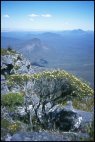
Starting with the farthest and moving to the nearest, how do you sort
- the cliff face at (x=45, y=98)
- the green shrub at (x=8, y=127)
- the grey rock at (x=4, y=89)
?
the grey rock at (x=4, y=89)
the cliff face at (x=45, y=98)
the green shrub at (x=8, y=127)

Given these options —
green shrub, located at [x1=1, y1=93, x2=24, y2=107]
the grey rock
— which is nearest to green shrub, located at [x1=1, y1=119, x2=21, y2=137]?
green shrub, located at [x1=1, y1=93, x2=24, y2=107]

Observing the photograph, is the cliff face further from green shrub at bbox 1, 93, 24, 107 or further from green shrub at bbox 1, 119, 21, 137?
green shrub at bbox 1, 119, 21, 137

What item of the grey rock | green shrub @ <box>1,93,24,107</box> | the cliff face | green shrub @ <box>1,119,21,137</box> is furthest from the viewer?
the grey rock

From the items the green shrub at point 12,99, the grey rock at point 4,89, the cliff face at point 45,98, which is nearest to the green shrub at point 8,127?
the green shrub at point 12,99

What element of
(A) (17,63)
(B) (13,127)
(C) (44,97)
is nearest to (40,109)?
(C) (44,97)

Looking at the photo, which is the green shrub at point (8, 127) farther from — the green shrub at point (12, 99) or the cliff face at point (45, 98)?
the cliff face at point (45, 98)

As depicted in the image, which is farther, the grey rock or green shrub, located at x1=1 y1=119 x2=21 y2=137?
the grey rock

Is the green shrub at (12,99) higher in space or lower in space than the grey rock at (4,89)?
lower

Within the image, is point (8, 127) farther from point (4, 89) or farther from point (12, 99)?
point (4, 89)

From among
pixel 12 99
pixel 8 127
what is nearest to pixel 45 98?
pixel 12 99
